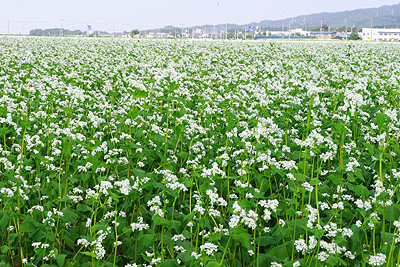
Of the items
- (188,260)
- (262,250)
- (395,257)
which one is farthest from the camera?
(262,250)

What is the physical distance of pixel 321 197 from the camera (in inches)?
147

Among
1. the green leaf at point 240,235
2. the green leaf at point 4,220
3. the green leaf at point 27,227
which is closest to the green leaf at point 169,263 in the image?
the green leaf at point 240,235

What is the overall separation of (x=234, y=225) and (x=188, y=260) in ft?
1.61

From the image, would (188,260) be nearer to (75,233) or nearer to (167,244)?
(167,244)

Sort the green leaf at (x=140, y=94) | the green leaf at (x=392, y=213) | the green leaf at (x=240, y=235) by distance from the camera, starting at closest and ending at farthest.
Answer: the green leaf at (x=240, y=235), the green leaf at (x=392, y=213), the green leaf at (x=140, y=94)

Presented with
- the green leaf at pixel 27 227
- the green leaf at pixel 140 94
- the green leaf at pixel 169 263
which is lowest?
the green leaf at pixel 169 263

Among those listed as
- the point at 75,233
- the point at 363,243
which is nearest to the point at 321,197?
the point at 363,243

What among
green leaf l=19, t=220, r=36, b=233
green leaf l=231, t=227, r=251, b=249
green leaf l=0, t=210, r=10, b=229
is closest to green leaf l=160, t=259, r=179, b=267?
green leaf l=231, t=227, r=251, b=249

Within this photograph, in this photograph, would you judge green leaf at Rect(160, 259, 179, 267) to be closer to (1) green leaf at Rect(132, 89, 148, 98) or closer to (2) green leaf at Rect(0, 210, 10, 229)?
(2) green leaf at Rect(0, 210, 10, 229)

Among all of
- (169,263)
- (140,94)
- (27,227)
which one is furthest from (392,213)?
(27,227)

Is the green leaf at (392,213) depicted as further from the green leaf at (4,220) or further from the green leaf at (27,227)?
the green leaf at (4,220)

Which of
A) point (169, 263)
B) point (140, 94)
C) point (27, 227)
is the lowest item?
point (169, 263)

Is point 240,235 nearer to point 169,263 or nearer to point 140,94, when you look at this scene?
point 169,263

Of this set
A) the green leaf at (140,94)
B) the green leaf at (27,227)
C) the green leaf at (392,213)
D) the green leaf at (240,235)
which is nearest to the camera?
the green leaf at (240,235)
